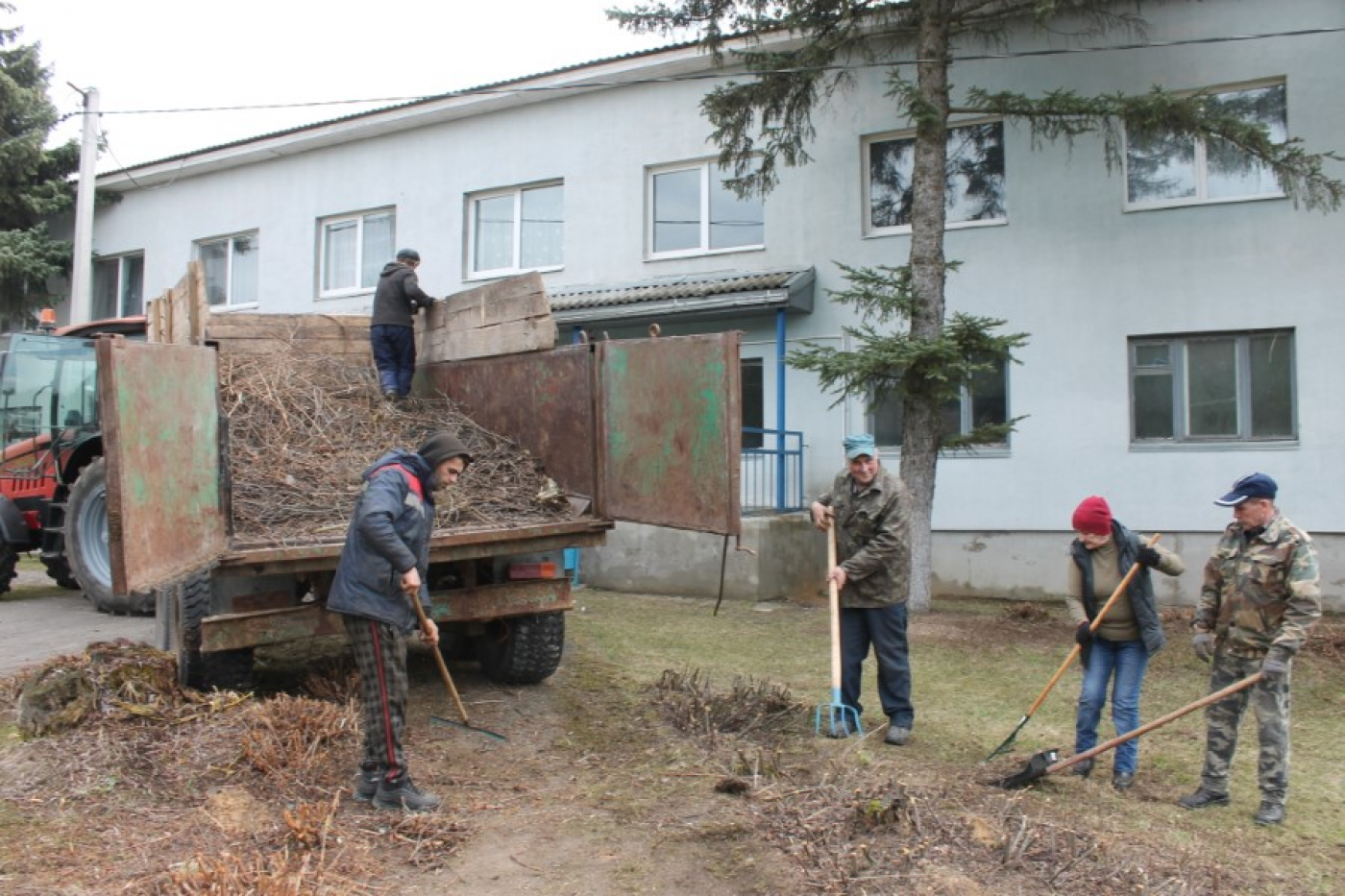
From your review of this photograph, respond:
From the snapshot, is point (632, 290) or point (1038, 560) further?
point (632, 290)

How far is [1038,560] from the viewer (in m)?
10.8

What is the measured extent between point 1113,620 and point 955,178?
25.5 feet

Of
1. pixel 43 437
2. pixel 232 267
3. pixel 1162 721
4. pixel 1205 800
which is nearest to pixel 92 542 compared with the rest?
pixel 43 437

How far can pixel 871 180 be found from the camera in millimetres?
11875

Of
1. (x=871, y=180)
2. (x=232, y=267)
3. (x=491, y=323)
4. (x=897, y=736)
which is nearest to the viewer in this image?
(x=897, y=736)

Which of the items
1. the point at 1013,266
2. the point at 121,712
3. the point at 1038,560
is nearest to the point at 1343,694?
the point at 1038,560

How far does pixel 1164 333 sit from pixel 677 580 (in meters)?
5.54

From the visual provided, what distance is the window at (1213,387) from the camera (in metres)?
10.1

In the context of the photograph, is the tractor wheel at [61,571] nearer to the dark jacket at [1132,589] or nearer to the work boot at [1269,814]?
the dark jacket at [1132,589]

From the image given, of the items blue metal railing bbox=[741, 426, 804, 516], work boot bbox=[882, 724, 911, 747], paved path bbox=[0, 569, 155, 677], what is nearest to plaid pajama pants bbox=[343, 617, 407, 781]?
work boot bbox=[882, 724, 911, 747]

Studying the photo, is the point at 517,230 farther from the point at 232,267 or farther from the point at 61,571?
the point at 61,571

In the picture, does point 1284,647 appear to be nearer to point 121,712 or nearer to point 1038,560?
point 121,712

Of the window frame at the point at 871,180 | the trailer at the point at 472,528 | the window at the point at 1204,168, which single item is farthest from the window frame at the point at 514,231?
the trailer at the point at 472,528

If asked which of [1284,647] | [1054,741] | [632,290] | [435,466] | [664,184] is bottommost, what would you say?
[1054,741]
